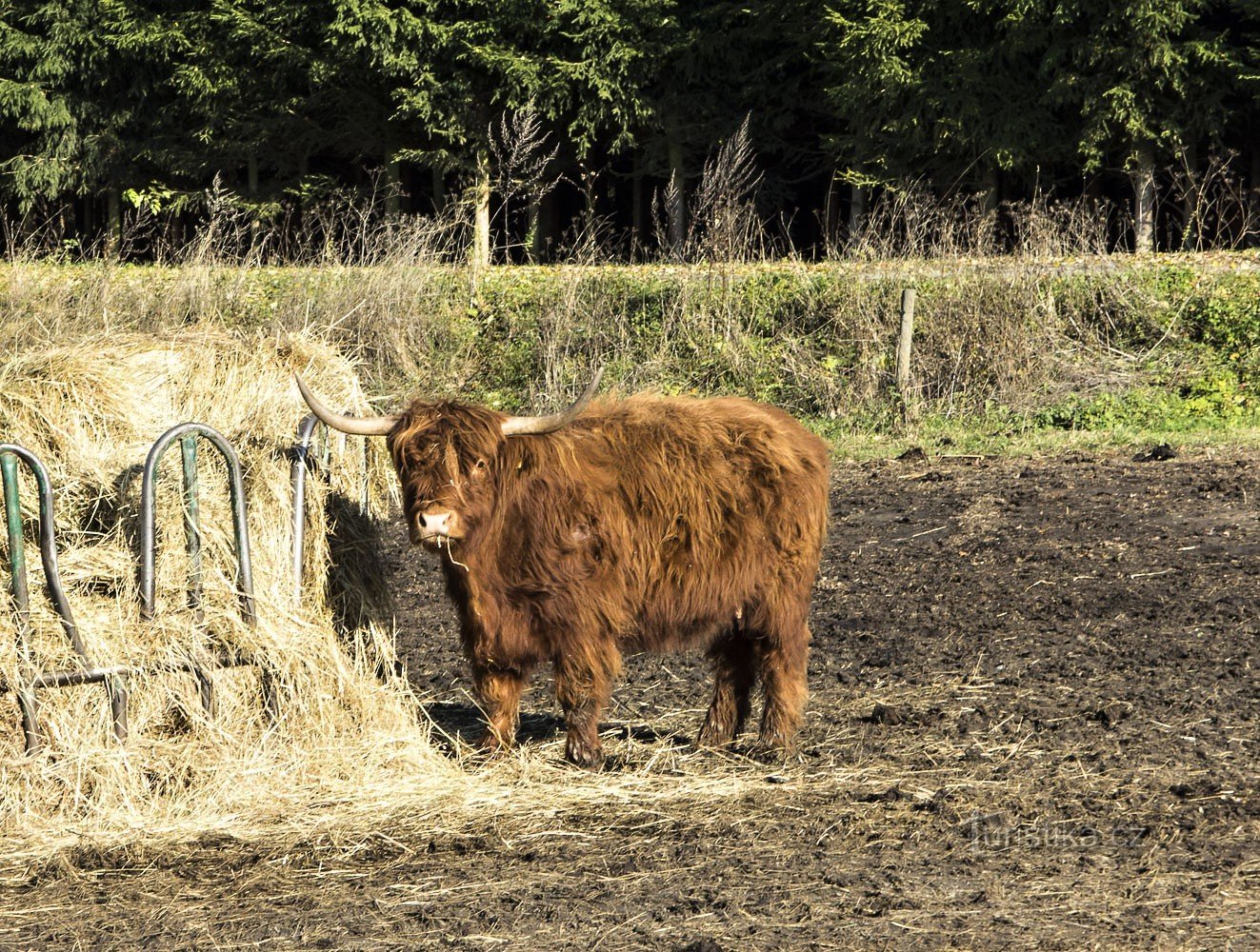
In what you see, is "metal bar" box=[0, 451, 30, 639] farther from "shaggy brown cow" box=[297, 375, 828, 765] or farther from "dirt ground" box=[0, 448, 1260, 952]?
"shaggy brown cow" box=[297, 375, 828, 765]

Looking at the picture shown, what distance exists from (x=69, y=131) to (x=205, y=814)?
28.8 meters

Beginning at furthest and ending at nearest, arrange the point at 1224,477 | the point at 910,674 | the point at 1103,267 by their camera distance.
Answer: the point at 1103,267 < the point at 1224,477 < the point at 910,674

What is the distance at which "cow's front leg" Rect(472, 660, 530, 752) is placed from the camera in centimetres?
617

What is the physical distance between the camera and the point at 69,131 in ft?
102

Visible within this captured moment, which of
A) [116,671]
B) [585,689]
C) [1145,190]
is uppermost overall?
[1145,190]

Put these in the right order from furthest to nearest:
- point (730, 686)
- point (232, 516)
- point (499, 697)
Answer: point (730, 686), point (499, 697), point (232, 516)

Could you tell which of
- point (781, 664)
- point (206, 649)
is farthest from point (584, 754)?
point (206, 649)

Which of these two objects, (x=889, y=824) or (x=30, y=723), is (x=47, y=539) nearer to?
(x=30, y=723)

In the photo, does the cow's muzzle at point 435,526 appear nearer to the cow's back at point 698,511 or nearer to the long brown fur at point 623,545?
the long brown fur at point 623,545

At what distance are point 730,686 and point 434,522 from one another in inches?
67.7

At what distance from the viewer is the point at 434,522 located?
18.4 feet

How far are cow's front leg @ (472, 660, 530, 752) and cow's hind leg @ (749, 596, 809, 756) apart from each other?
103 centimetres

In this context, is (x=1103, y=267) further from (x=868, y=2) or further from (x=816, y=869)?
(x=816, y=869)

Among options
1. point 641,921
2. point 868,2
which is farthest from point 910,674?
point 868,2
